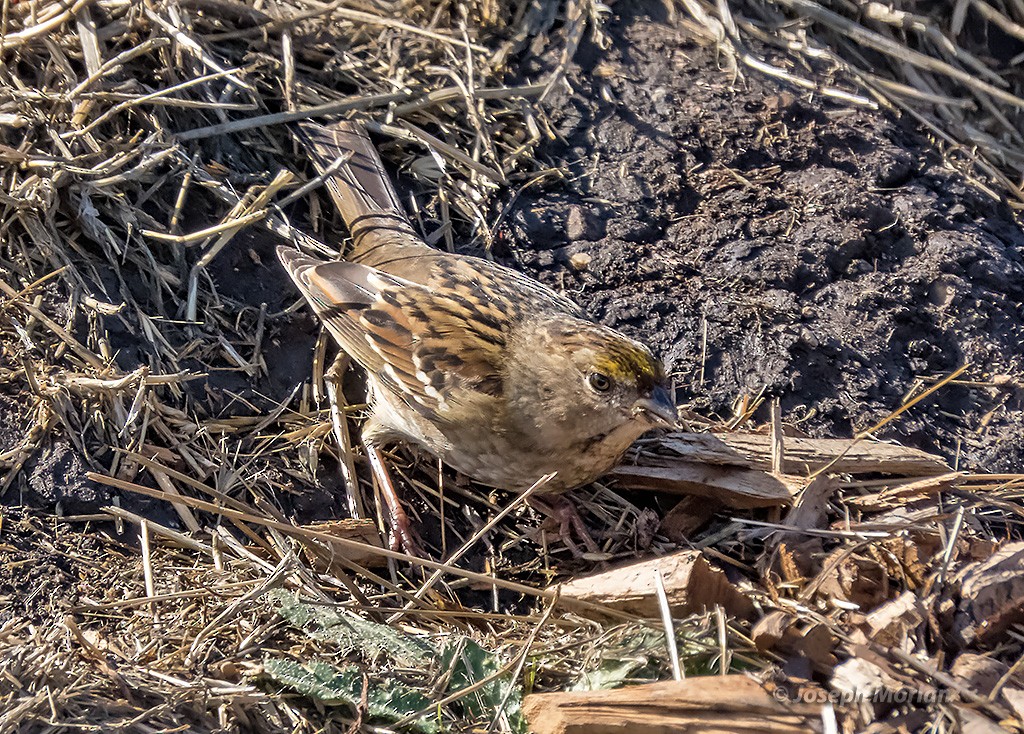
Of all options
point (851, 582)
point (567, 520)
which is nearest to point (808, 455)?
point (851, 582)

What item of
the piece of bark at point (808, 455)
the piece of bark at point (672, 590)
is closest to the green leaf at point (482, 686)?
the piece of bark at point (672, 590)

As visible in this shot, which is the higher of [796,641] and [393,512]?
[796,641]

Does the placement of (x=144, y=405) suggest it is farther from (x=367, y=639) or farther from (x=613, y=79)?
(x=613, y=79)

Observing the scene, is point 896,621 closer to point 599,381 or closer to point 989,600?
point 989,600

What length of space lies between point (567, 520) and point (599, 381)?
0.59 metres

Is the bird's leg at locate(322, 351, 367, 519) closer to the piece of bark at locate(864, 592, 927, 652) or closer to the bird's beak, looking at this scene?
the bird's beak

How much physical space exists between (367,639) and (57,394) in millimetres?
1537

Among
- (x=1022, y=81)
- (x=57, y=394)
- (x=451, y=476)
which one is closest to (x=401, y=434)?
(x=451, y=476)

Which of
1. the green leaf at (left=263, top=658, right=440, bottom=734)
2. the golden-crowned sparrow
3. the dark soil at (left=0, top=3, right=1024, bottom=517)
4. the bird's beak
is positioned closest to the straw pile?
the green leaf at (left=263, top=658, right=440, bottom=734)

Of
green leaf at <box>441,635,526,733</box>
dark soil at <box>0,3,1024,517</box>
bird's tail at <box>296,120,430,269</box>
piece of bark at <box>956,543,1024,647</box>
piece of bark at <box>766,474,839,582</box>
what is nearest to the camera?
green leaf at <box>441,635,526,733</box>

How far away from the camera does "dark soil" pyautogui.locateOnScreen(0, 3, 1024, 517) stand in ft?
15.3

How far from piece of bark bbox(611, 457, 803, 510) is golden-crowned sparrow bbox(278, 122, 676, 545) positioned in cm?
18

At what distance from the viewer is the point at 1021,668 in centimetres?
350

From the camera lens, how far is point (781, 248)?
16.4 ft
